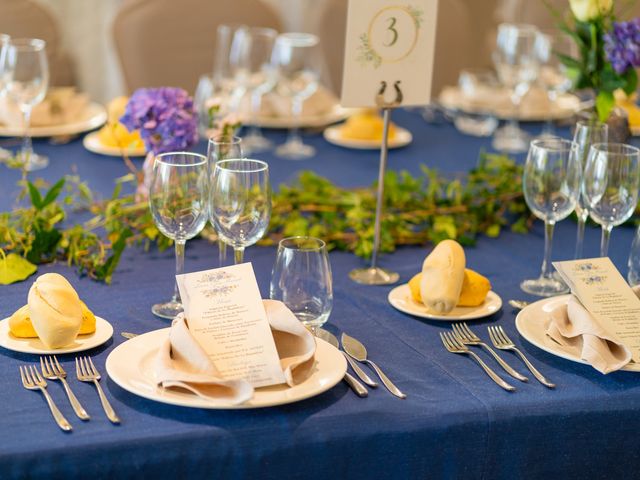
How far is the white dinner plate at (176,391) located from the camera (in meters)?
1.16

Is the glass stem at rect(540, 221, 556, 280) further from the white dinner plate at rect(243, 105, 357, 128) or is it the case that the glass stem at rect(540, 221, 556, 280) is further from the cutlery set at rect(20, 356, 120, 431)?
the white dinner plate at rect(243, 105, 357, 128)

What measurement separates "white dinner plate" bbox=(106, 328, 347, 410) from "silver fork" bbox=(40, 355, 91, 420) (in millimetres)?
52

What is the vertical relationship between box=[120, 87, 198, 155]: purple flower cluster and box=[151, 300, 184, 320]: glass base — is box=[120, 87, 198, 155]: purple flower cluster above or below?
above

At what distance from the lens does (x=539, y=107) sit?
2.88 m

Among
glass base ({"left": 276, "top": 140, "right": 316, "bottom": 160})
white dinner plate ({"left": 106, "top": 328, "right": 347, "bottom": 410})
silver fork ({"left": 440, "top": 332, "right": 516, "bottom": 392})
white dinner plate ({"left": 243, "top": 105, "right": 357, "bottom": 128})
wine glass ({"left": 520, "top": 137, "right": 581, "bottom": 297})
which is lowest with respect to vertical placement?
silver fork ({"left": 440, "top": 332, "right": 516, "bottom": 392})

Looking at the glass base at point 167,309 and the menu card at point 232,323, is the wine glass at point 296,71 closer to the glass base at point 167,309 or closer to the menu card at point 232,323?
the glass base at point 167,309

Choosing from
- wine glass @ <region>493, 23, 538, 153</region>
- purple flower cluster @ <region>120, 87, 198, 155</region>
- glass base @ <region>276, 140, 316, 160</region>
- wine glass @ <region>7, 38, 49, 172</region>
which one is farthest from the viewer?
wine glass @ <region>493, 23, 538, 153</region>

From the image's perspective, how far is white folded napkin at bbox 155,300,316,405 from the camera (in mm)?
1159

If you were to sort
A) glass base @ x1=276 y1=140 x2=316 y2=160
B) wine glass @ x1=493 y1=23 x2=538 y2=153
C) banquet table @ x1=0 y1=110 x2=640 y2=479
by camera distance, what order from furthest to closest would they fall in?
wine glass @ x1=493 y1=23 x2=538 y2=153 < glass base @ x1=276 y1=140 x2=316 y2=160 < banquet table @ x1=0 y1=110 x2=640 y2=479

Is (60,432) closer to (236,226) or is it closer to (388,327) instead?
(236,226)

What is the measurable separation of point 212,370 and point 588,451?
1.60 feet

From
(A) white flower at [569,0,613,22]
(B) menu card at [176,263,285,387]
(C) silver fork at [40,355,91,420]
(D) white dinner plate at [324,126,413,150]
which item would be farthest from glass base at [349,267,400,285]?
(D) white dinner plate at [324,126,413,150]

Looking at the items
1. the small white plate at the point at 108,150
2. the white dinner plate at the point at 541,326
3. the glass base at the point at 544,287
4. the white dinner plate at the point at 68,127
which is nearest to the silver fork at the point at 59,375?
the white dinner plate at the point at 541,326

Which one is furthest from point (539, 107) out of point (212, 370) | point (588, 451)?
point (212, 370)
